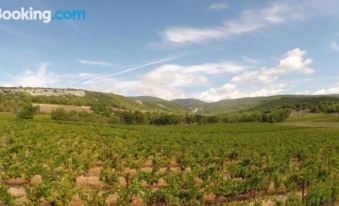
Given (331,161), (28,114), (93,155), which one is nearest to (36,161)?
(93,155)

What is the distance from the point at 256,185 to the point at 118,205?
35.4 ft

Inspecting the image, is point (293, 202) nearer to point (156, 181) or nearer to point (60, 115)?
point (156, 181)

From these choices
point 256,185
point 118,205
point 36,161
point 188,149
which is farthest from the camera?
point 188,149

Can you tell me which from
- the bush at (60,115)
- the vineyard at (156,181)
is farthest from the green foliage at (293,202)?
the bush at (60,115)

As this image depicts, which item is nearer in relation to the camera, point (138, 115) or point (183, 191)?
point (183, 191)

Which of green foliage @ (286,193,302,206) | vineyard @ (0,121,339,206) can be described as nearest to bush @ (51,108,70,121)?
vineyard @ (0,121,339,206)

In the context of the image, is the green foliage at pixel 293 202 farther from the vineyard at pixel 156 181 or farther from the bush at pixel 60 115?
the bush at pixel 60 115

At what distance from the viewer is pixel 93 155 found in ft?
125

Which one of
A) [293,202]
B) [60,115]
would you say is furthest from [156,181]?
[60,115]

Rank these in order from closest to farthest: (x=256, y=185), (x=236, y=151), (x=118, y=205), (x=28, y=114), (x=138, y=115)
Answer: (x=118, y=205), (x=256, y=185), (x=236, y=151), (x=28, y=114), (x=138, y=115)

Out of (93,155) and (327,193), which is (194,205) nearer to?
(327,193)

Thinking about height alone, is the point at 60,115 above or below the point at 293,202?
above

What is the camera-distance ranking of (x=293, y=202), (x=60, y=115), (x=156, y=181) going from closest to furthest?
1. (x=293, y=202)
2. (x=156, y=181)
3. (x=60, y=115)

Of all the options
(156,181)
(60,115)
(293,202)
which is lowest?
(293,202)
